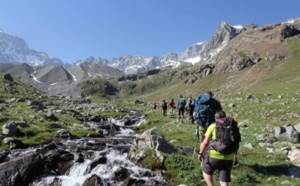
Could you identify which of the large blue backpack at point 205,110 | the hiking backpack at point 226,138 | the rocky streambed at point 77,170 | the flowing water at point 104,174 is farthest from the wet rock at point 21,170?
the hiking backpack at point 226,138

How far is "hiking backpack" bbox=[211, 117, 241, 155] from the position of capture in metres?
12.6

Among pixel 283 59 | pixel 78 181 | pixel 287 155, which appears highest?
pixel 283 59

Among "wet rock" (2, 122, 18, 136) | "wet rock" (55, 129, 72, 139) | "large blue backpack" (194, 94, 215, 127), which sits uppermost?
"large blue backpack" (194, 94, 215, 127)

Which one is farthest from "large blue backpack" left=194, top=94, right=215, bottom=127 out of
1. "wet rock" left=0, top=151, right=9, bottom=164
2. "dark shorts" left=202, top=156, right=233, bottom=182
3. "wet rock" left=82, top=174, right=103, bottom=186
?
"wet rock" left=0, top=151, right=9, bottom=164

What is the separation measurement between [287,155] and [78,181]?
13261 millimetres

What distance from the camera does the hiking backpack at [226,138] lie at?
12.6m

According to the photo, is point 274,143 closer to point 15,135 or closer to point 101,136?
point 101,136

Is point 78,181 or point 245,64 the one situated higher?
point 245,64

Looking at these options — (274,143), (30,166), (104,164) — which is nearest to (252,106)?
(274,143)

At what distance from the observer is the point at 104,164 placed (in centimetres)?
2428

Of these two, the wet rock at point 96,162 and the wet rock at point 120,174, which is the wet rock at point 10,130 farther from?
the wet rock at point 120,174

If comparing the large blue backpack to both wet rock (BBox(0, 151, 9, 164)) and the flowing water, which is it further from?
wet rock (BBox(0, 151, 9, 164))

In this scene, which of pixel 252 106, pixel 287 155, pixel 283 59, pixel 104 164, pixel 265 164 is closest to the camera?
pixel 265 164

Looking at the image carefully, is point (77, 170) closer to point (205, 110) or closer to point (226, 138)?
point (205, 110)
